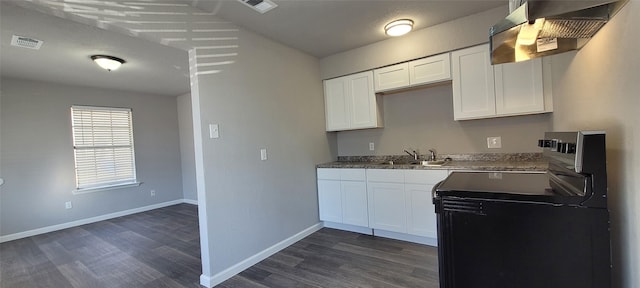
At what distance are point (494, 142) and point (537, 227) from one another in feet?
7.20

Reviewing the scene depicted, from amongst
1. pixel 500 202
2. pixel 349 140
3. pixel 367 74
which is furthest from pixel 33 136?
pixel 500 202

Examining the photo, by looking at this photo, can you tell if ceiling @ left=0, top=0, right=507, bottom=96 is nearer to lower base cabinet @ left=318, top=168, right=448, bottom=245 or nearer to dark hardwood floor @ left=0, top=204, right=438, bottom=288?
lower base cabinet @ left=318, top=168, right=448, bottom=245

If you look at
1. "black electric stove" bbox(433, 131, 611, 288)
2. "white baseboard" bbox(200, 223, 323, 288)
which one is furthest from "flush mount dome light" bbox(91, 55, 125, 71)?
"black electric stove" bbox(433, 131, 611, 288)

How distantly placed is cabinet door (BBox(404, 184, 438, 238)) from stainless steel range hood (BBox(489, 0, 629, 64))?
1.58 metres

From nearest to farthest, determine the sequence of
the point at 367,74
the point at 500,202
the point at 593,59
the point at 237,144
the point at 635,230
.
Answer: the point at 635,230 → the point at 500,202 → the point at 593,59 → the point at 237,144 → the point at 367,74

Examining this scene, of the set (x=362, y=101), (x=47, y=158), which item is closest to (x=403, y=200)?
(x=362, y=101)

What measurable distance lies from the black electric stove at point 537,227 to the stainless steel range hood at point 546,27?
1.42 feet

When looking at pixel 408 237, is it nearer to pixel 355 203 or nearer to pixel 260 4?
pixel 355 203

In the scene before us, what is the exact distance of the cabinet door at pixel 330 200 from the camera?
3428mm

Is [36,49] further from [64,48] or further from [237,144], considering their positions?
[237,144]

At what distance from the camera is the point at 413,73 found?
3.03 meters

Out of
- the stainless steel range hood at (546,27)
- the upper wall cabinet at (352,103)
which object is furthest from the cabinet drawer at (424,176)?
the stainless steel range hood at (546,27)

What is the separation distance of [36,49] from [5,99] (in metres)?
1.83

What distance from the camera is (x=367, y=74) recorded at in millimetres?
3355
